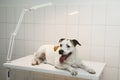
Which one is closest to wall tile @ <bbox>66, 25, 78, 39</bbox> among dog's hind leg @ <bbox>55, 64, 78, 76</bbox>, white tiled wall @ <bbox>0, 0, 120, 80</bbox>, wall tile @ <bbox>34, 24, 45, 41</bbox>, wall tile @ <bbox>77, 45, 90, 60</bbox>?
white tiled wall @ <bbox>0, 0, 120, 80</bbox>

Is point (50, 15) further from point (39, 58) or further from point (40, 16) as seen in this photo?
point (39, 58)

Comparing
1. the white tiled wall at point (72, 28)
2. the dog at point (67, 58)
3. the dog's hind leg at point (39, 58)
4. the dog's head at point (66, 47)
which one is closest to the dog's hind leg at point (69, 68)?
the dog at point (67, 58)

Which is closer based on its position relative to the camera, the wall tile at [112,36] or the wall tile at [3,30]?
the wall tile at [112,36]

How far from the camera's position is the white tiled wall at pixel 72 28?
74.9 inches

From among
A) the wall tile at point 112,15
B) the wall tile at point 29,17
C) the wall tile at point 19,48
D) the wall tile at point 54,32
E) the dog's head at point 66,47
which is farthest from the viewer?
the wall tile at point 19,48

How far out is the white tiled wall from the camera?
1902mm

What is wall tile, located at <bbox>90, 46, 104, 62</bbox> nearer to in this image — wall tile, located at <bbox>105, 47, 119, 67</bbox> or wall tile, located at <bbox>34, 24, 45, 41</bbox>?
wall tile, located at <bbox>105, 47, 119, 67</bbox>

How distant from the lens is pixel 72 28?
2.05m

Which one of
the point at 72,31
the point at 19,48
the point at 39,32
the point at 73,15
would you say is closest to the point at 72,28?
the point at 72,31

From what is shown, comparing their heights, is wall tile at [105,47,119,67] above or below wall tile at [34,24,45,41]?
below

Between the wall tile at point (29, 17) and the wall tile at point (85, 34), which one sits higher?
the wall tile at point (29, 17)

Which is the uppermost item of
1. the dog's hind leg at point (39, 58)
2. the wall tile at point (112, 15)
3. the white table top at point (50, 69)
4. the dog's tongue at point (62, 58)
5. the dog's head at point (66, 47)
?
the wall tile at point (112, 15)

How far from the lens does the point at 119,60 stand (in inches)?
74.6

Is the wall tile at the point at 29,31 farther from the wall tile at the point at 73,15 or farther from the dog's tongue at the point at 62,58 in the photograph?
the dog's tongue at the point at 62,58
